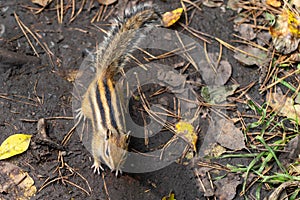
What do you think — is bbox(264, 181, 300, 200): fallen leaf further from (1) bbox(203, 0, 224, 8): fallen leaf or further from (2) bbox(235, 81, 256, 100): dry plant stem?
(1) bbox(203, 0, 224, 8): fallen leaf

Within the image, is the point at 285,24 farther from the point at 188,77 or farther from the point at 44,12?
the point at 44,12

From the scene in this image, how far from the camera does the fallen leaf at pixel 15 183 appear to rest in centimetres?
379

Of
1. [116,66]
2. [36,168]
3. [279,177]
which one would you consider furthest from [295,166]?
[36,168]

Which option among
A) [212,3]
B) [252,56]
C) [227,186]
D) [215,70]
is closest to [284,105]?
[252,56]

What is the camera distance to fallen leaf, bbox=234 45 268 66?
14.6 feet

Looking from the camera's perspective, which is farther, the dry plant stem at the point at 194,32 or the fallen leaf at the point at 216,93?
the dry plant stem at the point at 194,32

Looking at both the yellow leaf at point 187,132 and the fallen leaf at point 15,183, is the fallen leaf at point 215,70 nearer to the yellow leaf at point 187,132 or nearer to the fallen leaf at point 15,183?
the yellow leaf at point 187,132

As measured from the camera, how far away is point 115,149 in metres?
3.68

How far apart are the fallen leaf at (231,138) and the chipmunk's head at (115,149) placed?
82 centimetres

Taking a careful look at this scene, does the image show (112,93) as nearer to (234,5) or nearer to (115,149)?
(115,149)

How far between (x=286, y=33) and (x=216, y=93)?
79 centimetres

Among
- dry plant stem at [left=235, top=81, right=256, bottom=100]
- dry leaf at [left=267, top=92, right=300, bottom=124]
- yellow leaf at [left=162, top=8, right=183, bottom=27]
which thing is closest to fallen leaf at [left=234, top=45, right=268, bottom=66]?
dry plant stem at [left=235, top=81, right=256, bottom=100]

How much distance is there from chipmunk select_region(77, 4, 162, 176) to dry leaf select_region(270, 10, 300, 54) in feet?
3.27

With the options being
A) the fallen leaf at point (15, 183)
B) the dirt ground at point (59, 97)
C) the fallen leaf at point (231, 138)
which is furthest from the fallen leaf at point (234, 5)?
the fallen leaf at point (15, 183)
